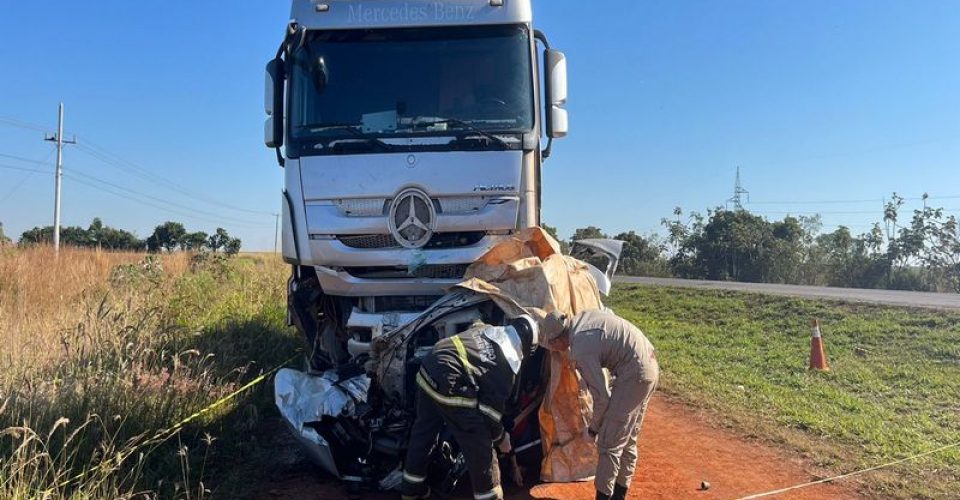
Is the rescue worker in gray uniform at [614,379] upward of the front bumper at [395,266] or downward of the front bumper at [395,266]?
downward

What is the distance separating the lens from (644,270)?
3509cm

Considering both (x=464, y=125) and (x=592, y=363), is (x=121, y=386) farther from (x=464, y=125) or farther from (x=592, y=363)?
(x=592, y=363)

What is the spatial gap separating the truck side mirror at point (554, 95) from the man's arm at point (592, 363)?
6.89 feet

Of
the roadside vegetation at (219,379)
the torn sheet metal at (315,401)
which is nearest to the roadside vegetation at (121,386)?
the roadside vegetation at (219,379)

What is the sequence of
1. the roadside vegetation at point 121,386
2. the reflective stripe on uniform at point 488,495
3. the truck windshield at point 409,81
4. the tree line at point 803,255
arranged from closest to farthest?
the roadside vegetation at point 121,386 < the reflective stripe on uniform at point 488,495 < the truck windshield at point 409,81 < the tree line at point 803,255

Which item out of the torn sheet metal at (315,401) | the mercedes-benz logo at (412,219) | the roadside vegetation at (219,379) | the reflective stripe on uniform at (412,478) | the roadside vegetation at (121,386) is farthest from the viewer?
the mercedes-benz logo at (412,219)

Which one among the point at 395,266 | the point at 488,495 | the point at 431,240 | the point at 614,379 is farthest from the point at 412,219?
the point at 488,495

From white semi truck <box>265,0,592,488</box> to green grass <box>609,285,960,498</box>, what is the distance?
2965 millimetres

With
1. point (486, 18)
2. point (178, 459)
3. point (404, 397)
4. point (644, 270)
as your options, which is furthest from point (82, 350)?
point (644, 270)

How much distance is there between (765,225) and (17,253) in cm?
3024

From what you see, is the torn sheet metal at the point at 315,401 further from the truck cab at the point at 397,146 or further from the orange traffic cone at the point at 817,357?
the orange traffic cone at the point at 817,357

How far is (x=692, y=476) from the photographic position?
5.11m

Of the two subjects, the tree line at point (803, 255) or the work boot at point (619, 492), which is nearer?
the work boot at point (619, 492)

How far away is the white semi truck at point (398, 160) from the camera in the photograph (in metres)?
5.21
